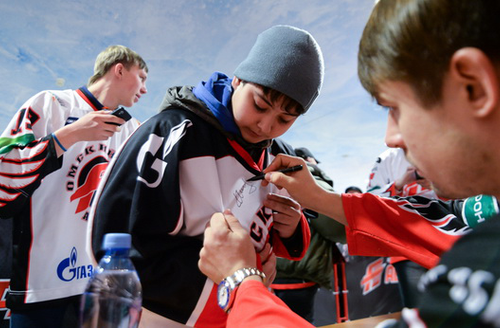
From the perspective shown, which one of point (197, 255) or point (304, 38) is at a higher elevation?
point (304, 38)

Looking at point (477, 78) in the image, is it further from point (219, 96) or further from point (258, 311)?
point (219, 96)

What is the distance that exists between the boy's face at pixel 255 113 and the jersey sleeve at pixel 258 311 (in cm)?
49

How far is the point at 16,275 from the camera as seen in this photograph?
1.36 meters

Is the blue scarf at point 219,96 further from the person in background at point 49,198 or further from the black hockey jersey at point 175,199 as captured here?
the person in background at point 49,198

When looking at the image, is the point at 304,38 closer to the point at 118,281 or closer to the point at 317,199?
the point at 317,199

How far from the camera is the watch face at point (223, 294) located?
26.0 inches

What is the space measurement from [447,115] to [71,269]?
5.08ft

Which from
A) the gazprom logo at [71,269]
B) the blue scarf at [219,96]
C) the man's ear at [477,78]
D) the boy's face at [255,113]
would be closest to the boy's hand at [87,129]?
the gazprom logo at [71,269]

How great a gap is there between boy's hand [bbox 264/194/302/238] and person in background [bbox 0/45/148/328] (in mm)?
831

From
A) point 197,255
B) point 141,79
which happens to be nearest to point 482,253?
point 197,255

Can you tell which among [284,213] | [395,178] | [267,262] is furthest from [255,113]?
[395,178]

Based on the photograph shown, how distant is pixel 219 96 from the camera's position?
3.43 feet

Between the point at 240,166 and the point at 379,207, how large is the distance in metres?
0.53

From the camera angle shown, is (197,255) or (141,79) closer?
(197,255)
